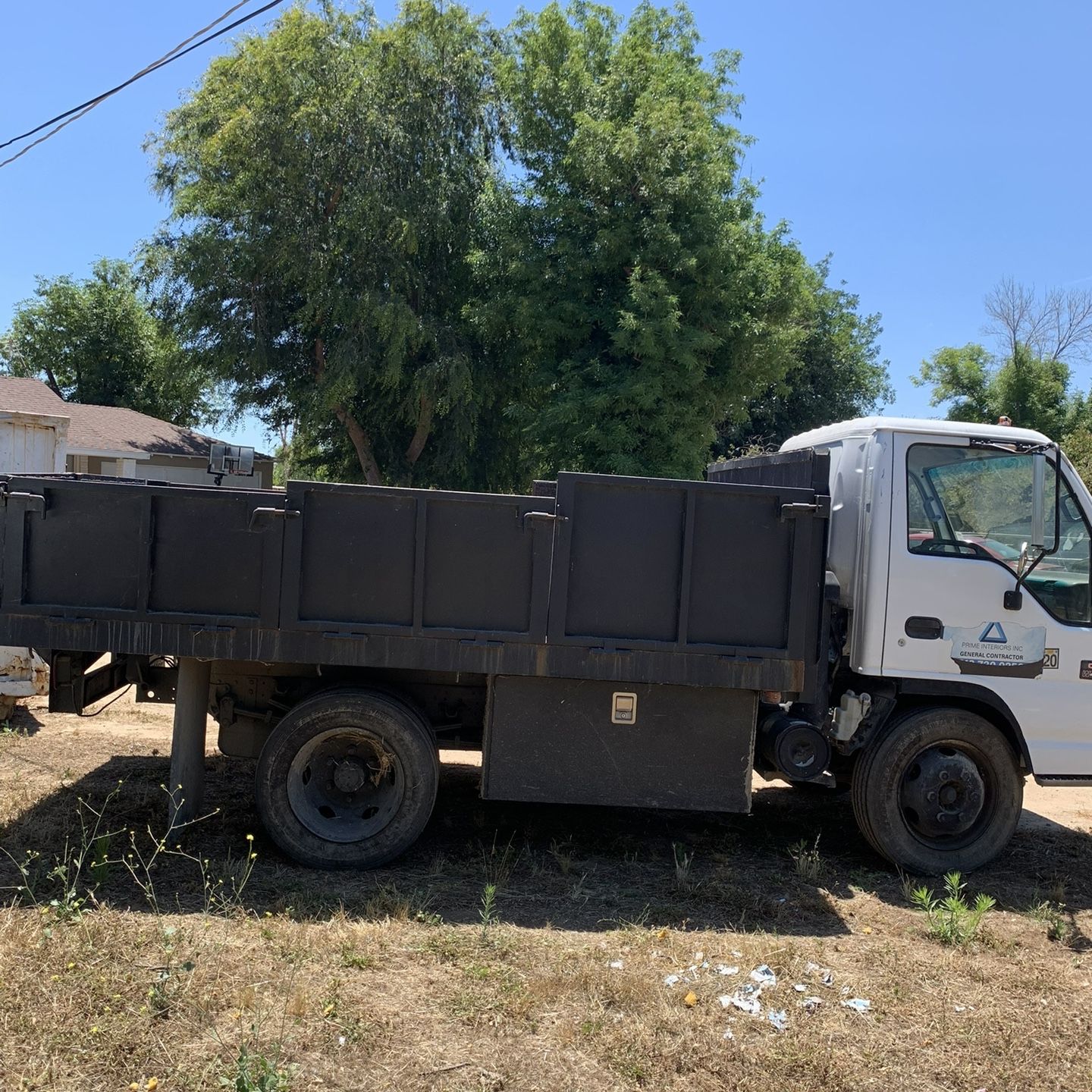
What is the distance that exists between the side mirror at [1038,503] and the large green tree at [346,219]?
14298mm

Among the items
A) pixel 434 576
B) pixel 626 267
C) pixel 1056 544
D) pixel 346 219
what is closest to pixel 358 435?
pixel 346 219

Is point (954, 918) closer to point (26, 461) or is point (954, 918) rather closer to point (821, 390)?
point (26, 461)

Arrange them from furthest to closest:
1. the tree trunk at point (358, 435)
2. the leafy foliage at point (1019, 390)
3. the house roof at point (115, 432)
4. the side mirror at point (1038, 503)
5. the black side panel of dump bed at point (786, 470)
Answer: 1. the leafy foliage at point (1019, 390)
2. the tree trunk at point (358, 435)
3. the house roof at point (115, 432)
4. the black side panel of dump bed at point (786, 470)
5. the side mirror at point (1038, 503)

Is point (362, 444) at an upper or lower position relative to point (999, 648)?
upper

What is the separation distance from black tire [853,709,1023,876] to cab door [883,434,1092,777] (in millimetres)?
225

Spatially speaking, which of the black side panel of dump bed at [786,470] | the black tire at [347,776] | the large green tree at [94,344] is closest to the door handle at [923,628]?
the black side panel of dump bed at [786,470]

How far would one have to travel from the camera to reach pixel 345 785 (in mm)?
5566

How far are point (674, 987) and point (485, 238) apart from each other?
17.2 metres

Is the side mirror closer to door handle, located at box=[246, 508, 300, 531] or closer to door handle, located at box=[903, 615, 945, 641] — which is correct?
door handle, located at box=[903, 615, 945, 641]

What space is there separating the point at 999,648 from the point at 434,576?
319cm

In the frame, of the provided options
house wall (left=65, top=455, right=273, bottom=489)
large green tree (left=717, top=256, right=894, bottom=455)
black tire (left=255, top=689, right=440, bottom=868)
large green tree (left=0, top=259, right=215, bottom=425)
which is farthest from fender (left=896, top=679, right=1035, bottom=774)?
large green tree (left=0, top=259, right=215, bottom=425)

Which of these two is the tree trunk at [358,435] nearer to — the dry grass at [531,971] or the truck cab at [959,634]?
the dry grass at [531,971]

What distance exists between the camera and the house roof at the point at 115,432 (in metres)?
19.8

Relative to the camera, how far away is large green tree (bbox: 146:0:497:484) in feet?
62.2
